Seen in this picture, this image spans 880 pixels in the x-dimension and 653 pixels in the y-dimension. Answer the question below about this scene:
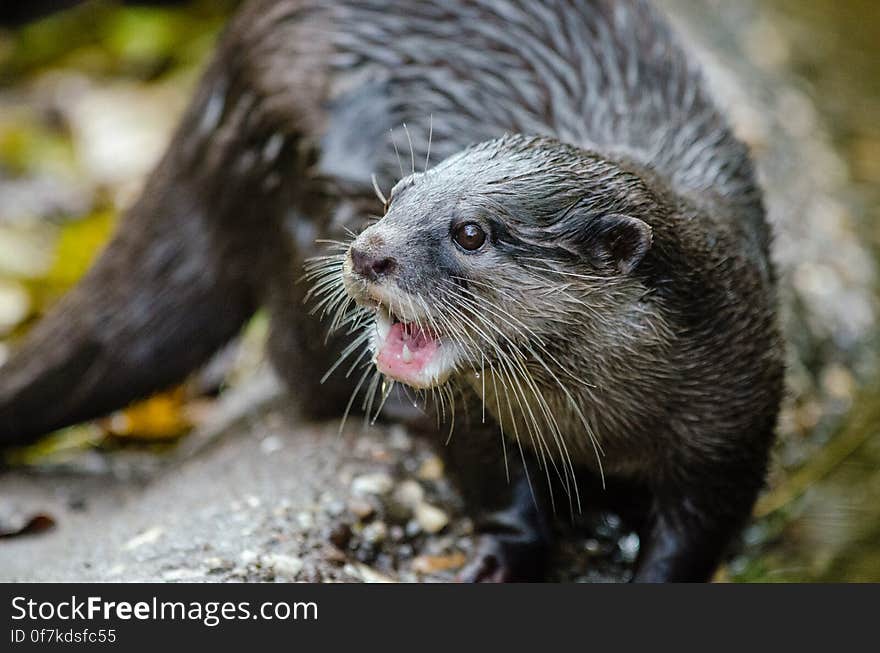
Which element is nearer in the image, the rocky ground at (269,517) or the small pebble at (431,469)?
the rocky ground at (269,517)

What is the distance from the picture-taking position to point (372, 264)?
2.09 metres

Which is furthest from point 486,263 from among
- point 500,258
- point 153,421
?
point 153,421

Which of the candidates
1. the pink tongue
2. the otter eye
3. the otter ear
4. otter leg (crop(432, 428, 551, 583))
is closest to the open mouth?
the pink tongue

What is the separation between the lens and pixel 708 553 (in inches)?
103

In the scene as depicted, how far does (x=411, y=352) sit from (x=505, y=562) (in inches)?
27.5

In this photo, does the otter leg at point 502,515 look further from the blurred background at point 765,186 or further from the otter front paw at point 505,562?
the blurred background at point 765,186

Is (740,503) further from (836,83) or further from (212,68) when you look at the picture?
(836,83)

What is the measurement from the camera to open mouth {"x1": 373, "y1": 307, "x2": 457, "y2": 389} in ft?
7.02

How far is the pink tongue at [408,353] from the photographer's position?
214cm

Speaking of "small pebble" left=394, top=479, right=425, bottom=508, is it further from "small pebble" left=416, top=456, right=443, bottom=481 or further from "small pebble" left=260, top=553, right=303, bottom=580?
"small pebble" left=260, top=553, right=303, bottom=580

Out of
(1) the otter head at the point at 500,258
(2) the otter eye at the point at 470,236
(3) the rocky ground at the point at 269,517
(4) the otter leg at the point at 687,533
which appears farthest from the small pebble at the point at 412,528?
(2) the otter eye at the point at 470,236

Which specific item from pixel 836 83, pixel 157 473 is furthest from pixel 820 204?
pixel 157 473
